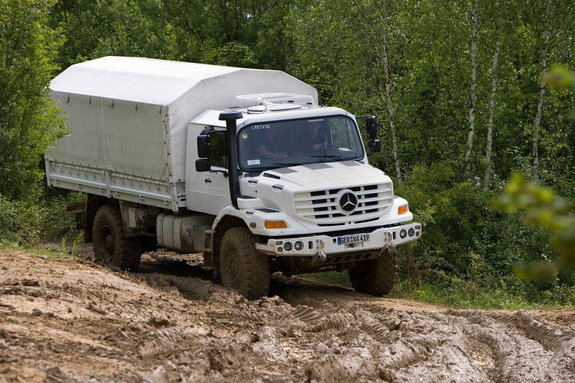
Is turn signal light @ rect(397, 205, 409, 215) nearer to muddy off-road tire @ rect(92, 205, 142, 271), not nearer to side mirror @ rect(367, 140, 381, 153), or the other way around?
side mirror @ rect(367, 140, 381, 153)

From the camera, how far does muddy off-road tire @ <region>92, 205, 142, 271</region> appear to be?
51.0 ft

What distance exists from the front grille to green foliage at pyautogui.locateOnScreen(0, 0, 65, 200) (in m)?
6.49

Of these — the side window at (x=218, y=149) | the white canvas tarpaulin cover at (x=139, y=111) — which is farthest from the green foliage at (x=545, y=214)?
the white canvas tarpaulin cover at (x=139, y=111)

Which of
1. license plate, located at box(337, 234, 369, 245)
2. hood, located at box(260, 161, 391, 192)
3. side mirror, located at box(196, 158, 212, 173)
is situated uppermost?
side mirror, located at box(196, 158, 212, 173)

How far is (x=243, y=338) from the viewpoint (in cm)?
809

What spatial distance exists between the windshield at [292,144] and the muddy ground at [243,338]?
1.95 m

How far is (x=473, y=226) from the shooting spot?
55.4 feet

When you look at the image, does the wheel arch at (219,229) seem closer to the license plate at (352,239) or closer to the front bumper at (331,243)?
the front bumper at (331,243)

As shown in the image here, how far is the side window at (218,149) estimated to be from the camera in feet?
41.5

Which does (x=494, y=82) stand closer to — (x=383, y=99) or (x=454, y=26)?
(x=454, y=26)

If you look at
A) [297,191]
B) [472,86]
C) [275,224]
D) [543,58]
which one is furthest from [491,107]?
[275,224]

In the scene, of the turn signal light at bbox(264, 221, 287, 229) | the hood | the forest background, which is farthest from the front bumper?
the forest background

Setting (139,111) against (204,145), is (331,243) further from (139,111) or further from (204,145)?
(139,111)

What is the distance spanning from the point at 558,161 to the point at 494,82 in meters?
1.95
